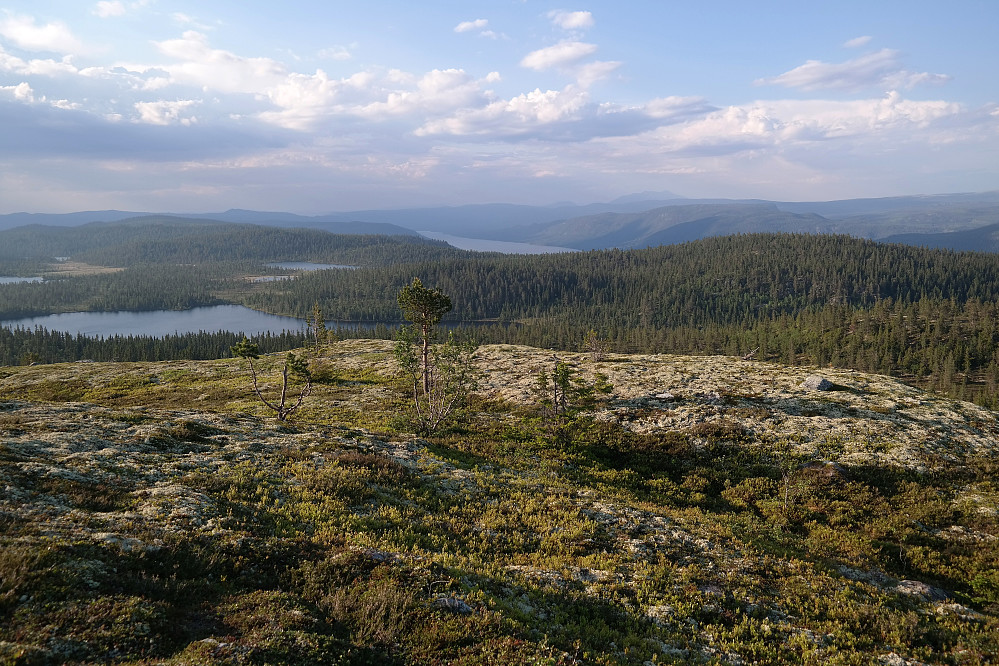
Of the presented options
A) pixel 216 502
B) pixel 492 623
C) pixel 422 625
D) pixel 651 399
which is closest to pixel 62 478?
pixel 216 502

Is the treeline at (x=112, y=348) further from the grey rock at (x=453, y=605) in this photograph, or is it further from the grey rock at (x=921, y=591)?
the grey rock at (x=921, y=591)

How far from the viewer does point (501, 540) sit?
1905 cm

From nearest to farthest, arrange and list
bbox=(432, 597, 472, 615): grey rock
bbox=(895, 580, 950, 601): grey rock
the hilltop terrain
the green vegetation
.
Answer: the hilltop terrain < bbox=(432, 597, 472, 615): grey rock < bbox=(895, 580, 950, 601): grey rock < the green vegetation

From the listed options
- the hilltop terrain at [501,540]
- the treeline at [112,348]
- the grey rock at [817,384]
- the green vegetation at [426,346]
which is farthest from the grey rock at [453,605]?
the treeline at [112,348]

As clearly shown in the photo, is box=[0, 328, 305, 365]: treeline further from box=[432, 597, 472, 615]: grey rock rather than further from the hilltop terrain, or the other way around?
box=[432, 597, 472, 615]: grey rock

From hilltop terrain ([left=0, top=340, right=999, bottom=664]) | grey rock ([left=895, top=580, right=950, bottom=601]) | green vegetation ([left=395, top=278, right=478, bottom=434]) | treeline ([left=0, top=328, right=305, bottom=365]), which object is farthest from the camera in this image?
treeline ([left=0, top=328, right=305, bottom=365])

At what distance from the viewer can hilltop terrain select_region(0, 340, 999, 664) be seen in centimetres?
1066

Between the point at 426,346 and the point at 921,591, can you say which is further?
the point at 426,346

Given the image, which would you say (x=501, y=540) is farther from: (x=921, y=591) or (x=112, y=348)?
(x=112, y=348)

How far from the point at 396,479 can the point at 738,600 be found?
16.3 m

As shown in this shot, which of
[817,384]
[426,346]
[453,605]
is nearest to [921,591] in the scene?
[453,605]

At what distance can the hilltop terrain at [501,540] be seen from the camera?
10656 millimetres

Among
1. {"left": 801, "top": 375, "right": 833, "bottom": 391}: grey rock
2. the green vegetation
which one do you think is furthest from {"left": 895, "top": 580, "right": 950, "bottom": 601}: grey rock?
{"left": 801, "top": 375, "right": 833, "bottom": 391}: grey rock

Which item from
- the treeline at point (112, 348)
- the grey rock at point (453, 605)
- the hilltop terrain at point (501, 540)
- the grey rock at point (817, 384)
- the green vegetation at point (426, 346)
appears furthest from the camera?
the treeline at point (112, 348)
